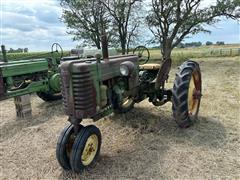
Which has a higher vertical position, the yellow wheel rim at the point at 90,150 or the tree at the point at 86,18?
the tree at the point at 86,18

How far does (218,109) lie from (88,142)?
3.42m

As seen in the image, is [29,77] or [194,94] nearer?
[194,94]

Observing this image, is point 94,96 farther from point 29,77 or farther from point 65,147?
point 29,77

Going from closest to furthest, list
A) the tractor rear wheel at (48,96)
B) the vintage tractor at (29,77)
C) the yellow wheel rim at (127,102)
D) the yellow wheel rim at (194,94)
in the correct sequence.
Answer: the yellow wheel rim at (127,102) < the yellow wheel rim at (194,94) < the vintage tractor at (29,77) < the tractor rear wheel at (48,96)

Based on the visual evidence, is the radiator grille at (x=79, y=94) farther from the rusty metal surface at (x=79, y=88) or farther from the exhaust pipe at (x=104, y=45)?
the exhaust pipe at (x=104, y=45)

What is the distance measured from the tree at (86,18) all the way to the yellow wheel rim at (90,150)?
1589 centimetres

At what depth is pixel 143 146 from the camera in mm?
4148

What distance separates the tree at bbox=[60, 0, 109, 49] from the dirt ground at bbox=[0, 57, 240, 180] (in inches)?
551

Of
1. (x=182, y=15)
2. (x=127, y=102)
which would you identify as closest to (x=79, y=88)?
(x=127, y=102)

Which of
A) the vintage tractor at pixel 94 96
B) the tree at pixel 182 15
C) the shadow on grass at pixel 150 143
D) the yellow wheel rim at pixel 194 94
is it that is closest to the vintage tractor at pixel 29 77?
the shadow on grass at pixel 150 143

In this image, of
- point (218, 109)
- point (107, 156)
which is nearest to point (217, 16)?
point (218, 109)

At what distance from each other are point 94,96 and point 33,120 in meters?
3.06

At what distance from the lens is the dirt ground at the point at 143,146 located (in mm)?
3457

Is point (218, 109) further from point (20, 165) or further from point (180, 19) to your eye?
point (180, 19)
